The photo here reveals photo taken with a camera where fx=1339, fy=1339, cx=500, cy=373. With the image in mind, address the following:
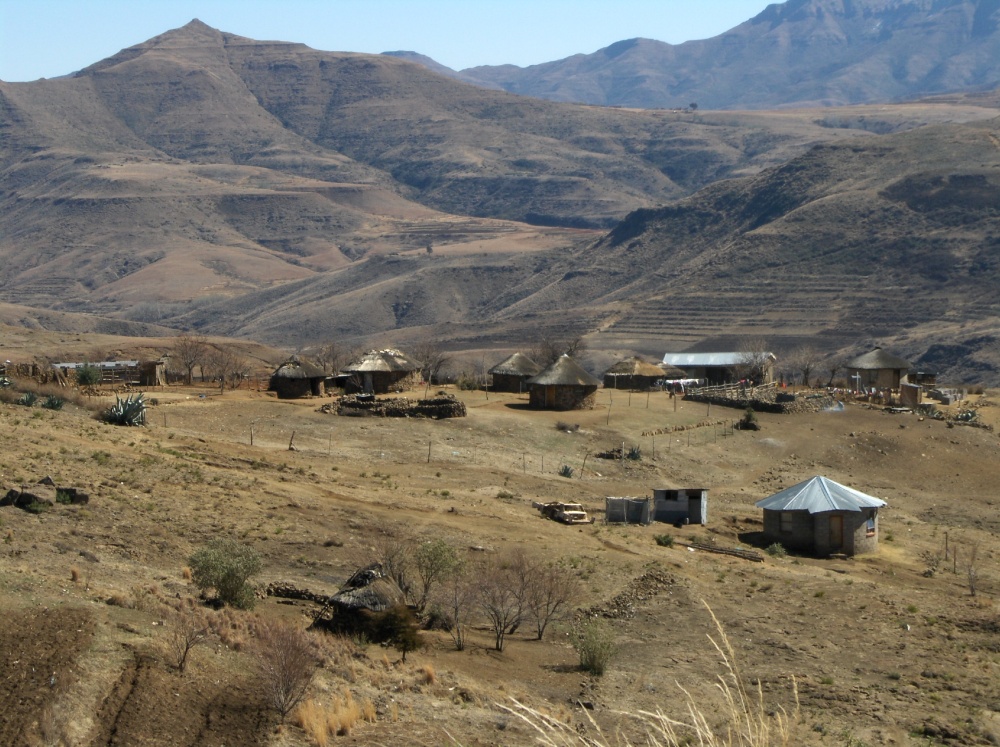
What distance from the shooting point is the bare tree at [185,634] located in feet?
45.6

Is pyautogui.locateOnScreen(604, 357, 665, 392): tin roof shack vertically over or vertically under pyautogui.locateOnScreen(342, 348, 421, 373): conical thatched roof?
under

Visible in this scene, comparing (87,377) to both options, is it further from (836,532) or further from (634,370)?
(836,532)

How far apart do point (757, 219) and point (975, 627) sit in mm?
106433

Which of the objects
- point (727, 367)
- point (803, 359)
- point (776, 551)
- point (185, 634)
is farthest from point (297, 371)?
point (803, 359)

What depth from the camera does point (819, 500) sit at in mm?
27875

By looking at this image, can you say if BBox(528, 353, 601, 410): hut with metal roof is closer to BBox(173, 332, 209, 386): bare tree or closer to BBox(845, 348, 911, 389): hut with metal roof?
BBox(173, 332, 209, 386): bare tree

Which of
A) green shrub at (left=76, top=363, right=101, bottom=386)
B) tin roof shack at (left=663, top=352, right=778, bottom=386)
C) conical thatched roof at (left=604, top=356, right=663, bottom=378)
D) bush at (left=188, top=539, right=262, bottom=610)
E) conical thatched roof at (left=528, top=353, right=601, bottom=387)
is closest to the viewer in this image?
bush at (left=188, top=539, right=262, bottom=610)

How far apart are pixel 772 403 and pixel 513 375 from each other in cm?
957

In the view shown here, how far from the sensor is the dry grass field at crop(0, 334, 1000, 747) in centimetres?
1348

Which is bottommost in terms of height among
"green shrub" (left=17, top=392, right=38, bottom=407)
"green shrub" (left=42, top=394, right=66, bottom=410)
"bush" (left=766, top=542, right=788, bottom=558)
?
"bush" (left=766, top=542, right=788, bottom=558)

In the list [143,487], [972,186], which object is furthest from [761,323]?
[143,487]

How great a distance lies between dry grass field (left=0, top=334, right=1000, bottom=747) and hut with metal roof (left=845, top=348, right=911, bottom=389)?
1705cm

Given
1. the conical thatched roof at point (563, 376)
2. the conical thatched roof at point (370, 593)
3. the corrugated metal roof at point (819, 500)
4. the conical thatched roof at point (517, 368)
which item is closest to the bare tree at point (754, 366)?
the conical thatched roof at point (517, 368)

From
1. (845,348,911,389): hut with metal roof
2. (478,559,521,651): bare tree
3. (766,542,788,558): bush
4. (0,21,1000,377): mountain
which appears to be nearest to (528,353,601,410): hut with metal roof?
(845,348,911,389): hut with metal roof
